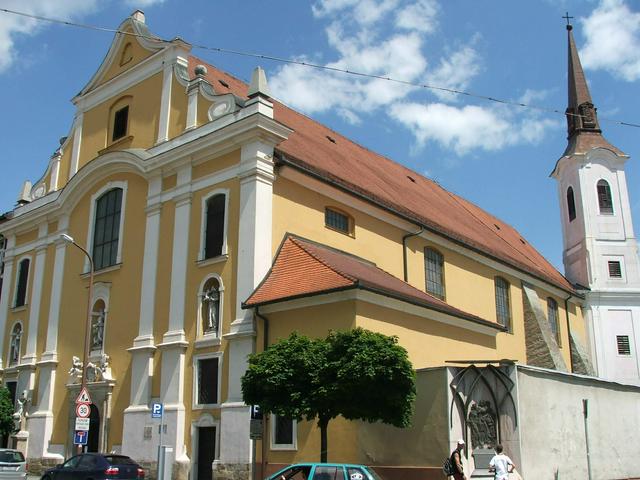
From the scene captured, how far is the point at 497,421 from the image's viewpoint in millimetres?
17797

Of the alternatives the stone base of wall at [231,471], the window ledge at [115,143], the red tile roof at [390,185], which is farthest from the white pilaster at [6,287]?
the stone base of wall at [231,471]

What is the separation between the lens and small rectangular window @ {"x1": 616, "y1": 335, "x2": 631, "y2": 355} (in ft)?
130

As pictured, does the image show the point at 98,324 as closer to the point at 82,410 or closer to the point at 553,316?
the point at 82,410

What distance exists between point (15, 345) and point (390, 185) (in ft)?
53.6

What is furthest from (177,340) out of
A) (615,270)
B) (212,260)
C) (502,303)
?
(615,270)

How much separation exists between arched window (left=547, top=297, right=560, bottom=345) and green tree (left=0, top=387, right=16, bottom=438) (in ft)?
81.7

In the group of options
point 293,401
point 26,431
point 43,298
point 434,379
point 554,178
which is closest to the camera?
point 293,401

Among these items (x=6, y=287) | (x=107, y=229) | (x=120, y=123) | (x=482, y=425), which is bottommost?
(x=482, y=425)

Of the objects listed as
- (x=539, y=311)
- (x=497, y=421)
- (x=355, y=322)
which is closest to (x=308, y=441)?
(x=355, y=322)

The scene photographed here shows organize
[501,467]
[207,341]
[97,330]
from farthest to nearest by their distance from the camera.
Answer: [97,330], [207,341], [501,467]

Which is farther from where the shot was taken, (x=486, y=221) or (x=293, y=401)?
(x=486, y=221)

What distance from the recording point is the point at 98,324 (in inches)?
970

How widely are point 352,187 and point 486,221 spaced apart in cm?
1839

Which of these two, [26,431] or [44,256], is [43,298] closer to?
[44,256]
